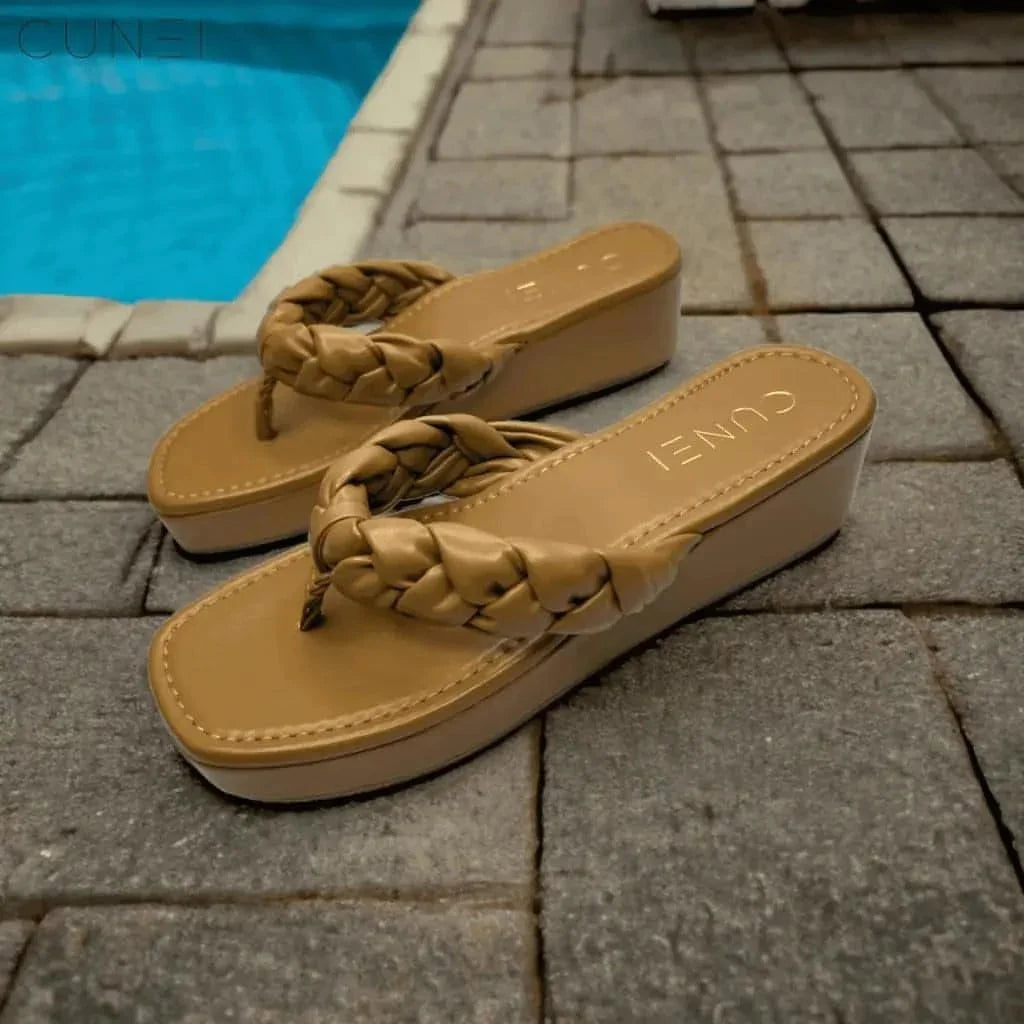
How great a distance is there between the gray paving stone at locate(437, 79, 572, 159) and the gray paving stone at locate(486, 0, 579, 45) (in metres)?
0.25

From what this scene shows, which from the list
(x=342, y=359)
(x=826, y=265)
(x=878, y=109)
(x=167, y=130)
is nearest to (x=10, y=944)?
(x=342, y=359)

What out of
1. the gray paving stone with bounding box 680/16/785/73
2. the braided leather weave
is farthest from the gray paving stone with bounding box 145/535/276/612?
the gray paving stone with bounding box 680/16/785/73

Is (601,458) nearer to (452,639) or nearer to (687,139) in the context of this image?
(452,639)

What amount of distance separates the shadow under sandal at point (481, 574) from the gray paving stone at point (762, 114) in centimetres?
82

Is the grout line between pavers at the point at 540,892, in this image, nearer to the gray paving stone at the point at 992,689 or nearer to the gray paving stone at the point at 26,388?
the gray paving stone at the point at 992,689

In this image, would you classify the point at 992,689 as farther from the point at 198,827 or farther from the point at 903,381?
the point at 198,827

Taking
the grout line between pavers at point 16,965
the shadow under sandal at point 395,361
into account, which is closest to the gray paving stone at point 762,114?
the shadow under sandal at point 395,361

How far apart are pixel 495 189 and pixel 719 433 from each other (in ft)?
2.54

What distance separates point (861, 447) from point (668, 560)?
8.8 inches

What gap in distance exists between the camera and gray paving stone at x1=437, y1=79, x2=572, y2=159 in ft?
4.70

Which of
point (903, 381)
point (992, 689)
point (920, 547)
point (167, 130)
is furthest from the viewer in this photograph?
point (167, 130)

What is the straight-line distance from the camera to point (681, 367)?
95cm

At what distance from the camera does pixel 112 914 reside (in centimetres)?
53

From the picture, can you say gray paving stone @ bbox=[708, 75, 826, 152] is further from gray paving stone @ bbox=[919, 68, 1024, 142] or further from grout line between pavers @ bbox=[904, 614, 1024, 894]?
grout line between pavers @ bbox=[904, 614, 1024, 894]
